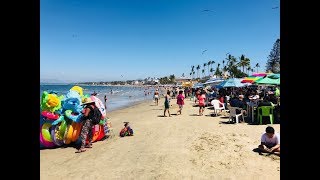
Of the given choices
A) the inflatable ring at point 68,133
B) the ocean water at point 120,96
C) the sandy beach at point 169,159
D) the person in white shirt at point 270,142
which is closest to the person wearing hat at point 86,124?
the sandy beach at point 169,159

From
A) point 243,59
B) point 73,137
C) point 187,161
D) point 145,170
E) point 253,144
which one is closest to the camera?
point 145,170

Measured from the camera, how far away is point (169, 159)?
7.00 meters

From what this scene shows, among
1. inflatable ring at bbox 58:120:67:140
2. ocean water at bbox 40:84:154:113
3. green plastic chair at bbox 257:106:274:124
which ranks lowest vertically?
ocean water at bbox 40:84:154:113

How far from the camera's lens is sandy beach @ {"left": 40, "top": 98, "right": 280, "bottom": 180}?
19.7 ft

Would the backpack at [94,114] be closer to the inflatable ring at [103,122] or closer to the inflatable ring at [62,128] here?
the inflatable ring at [62,128]

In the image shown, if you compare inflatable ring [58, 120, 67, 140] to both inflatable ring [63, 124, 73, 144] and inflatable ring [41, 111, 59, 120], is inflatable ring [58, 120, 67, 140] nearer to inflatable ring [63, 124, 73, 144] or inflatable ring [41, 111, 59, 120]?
inflatable ring [63, 124, 73, 144]

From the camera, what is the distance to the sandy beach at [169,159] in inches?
237

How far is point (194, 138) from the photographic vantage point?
9438 mm

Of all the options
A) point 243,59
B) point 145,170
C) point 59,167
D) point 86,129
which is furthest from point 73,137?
point 243,59

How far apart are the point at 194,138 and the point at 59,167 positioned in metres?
4.33

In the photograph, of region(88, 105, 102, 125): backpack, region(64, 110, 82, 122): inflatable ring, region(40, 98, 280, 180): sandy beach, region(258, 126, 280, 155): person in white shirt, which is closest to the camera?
region(40, 98, 280, 180): sandy beach

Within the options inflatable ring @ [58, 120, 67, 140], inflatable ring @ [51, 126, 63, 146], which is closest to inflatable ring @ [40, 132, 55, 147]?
inflatable ring @ [51, 126, 63, 146]

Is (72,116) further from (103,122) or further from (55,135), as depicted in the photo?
(103,122)
